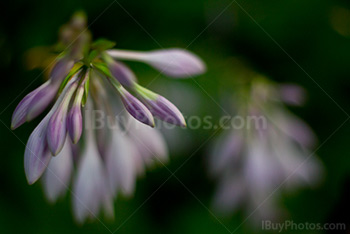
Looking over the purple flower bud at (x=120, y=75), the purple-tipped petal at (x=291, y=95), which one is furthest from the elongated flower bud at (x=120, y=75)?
the purple-tipped petal at (x=291, y=95)

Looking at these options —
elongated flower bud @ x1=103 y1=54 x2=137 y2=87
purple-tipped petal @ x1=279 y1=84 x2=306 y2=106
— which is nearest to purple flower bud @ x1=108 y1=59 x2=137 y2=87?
elongated flower bud @ x1=103 y1=54 x2=137 y2=87

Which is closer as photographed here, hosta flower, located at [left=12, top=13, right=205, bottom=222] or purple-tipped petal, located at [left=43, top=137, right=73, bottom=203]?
hosta flower, located at [left=12, top=13, right=205, bottom=222]

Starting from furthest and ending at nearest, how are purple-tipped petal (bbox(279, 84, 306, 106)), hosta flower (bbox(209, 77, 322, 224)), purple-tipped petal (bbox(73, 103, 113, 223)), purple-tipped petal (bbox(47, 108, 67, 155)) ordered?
purple-tipped petal (bbox(279, 84, 306, 106))
hosta flower (bbox(209, 77, 322, 224))
purple-tipped petal (bbox(73, 103, 113, 223))
purple-tipped petal (bbox(47, 108, 67, 155))

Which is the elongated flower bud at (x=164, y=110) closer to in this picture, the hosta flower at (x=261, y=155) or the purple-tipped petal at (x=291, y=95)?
the hosta flower at (x=261, y=155)

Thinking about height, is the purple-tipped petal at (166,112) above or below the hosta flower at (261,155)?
above

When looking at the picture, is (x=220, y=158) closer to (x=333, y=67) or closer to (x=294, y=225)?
(x=294, y=225)

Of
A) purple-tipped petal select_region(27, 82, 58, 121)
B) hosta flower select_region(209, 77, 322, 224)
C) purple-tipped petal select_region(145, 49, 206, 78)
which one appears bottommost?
hosta flower select_region(209, 77, 322, 224)

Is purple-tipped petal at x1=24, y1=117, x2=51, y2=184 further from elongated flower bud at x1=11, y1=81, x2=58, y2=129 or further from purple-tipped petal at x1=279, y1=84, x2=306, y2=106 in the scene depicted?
purple-tipped petal at x1=279, y1=84, x2=306, y2=106
